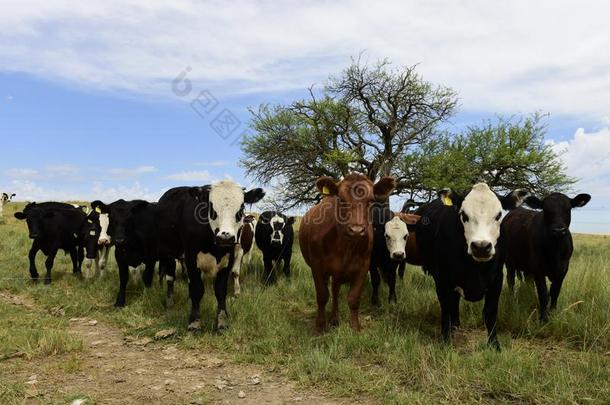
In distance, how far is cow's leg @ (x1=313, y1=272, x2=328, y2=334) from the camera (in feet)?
21.6

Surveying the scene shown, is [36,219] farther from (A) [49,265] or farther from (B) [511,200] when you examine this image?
(B) [511,200]

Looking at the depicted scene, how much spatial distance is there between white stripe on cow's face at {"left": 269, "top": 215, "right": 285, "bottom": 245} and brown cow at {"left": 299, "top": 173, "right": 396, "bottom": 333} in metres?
3.86

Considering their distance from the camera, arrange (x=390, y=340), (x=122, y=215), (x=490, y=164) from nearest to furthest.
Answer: (x=390, y=340) < (x=122, y=215) < (x=490, y=164)

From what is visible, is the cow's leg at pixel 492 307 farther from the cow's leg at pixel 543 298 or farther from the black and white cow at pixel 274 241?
the black and white cow at pixel 274 241

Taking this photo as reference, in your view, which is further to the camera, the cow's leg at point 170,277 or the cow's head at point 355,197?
the cow's leg at point 170,277

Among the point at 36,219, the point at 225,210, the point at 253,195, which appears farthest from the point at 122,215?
the point at 225,210

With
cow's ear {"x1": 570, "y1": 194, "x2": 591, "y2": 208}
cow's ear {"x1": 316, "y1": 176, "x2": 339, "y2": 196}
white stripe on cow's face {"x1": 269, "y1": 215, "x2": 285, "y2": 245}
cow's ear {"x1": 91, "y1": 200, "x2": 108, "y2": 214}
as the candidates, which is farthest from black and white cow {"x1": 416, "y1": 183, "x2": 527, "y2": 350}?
cow's ear {"x1": 91, "y1": 200, "x2": 108, "y2": 214}

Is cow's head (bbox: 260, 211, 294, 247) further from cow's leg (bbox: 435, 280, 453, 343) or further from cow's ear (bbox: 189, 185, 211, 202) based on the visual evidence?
cow's leg (bbox: 435, 280, 453, 343)

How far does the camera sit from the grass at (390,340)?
4.36m

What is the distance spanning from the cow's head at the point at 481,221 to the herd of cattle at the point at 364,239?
0.04ft

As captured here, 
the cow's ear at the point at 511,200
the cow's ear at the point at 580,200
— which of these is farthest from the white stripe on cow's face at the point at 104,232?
the cow's ear at the point at 580,200

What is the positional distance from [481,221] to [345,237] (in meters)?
1.84

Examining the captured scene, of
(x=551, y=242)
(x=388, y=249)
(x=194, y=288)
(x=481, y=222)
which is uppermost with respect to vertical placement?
(x=481, y=222)

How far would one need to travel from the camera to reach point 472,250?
504 cm
